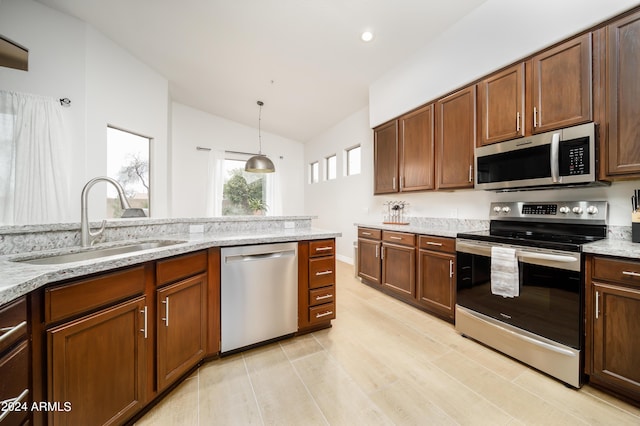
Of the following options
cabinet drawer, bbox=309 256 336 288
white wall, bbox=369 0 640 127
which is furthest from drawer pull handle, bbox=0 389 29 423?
white wall, bbox=369 0 640 127

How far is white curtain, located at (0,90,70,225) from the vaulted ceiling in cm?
117

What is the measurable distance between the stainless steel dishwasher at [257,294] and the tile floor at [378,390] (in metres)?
0.18

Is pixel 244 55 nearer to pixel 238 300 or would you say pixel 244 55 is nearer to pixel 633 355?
pixel 238 300

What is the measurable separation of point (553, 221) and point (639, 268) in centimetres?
78

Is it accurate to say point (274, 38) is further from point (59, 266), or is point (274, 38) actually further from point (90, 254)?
point (59, 266)

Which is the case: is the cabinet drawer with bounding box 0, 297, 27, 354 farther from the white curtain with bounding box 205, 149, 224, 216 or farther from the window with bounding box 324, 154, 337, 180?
the window with bounding box 324, 154, 337, 180

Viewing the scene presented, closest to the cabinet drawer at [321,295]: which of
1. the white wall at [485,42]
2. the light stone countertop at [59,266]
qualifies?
the light stone countertop at [59,266]

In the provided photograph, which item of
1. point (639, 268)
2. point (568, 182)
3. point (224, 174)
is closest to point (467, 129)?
point (568, 182)

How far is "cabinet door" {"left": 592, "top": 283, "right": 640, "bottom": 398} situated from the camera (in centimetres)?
139

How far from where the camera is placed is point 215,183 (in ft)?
18.1

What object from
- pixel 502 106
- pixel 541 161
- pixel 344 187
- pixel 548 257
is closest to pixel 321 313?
pixel 548 257

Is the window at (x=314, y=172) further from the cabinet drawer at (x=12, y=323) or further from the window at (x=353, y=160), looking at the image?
the cabinet drawer at (x=12, y=323)

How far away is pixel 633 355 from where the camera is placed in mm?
1397

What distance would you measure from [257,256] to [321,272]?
63 cm
